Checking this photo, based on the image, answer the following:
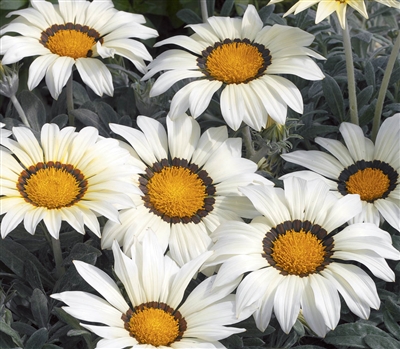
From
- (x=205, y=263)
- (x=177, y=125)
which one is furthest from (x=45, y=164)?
(x=205, y=263)

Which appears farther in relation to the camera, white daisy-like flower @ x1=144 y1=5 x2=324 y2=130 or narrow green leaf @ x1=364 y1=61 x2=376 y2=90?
narrow green leaf @ x1=364 y1=61 x2=376 y2=90

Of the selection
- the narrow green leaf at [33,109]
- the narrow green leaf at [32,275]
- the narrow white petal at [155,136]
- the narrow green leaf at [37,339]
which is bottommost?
the narrow green leaf at [37,339]

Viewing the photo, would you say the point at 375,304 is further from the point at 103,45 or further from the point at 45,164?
the point at 103,45

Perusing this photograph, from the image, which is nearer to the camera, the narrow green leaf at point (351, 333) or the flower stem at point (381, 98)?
the narrow green leaf at point (351, 333)

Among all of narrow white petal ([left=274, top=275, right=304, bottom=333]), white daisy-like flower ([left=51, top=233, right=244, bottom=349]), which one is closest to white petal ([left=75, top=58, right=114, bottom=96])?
white daisy-like flower ([left=51, top=233, right=244, bottom=349])

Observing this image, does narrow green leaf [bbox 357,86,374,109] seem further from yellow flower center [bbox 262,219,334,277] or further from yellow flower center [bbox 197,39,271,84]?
yellow flower center [bbox 262,219,334,277]

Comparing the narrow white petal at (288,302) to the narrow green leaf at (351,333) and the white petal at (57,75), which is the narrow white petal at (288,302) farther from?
the white petal at (57,75)

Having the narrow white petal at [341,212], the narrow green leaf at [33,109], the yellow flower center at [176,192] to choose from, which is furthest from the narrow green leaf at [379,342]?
the narrow green leaf at [33,109]
